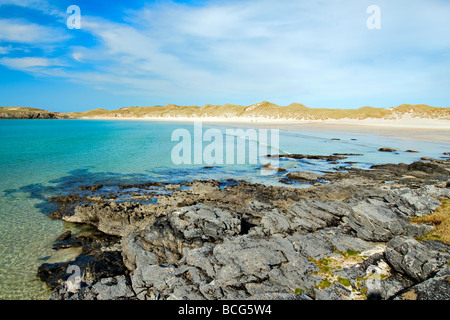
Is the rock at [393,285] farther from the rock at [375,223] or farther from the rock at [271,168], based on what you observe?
the rock at [271,168]

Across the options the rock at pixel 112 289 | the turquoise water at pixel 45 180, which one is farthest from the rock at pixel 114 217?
the rock at pixel 112 289

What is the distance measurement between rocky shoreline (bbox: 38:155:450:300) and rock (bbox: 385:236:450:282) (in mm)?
23

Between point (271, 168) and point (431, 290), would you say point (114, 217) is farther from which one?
point (271, 168)

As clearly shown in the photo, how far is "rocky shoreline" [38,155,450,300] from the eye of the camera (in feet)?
21.2

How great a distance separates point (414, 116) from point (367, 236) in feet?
386

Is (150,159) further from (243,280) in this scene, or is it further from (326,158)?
(243,280)

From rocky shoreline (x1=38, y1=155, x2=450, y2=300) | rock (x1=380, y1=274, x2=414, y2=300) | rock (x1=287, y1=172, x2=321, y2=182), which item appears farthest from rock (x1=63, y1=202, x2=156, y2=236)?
rock (x1=287, y1=172, x2=321, y2=182)

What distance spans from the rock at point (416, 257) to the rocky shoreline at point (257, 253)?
0.02 m

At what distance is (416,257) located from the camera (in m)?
6.53

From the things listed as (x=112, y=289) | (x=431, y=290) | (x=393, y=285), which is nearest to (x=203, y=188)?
(x=112, y=289)

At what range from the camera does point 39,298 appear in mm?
7715

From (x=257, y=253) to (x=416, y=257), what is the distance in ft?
13.7

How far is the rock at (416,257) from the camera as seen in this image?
620 centimetres

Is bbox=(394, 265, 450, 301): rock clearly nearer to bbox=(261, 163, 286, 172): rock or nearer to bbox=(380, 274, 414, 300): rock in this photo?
bbox=(380, 274, 414, 300): rock
